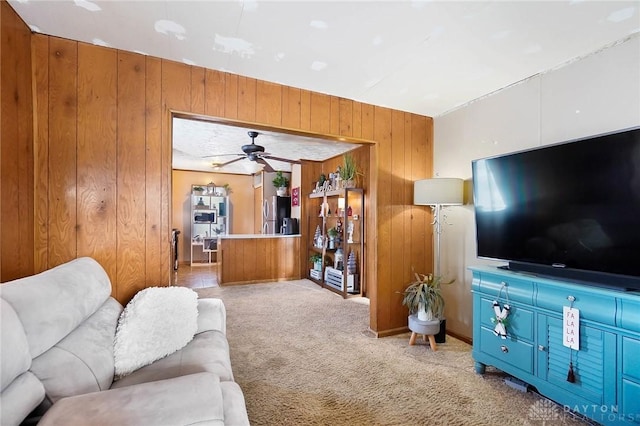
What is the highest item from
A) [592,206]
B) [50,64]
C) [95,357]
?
[50,64]

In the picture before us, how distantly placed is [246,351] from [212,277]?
12.4 feet

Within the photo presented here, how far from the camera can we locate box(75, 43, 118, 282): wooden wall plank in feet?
6.80

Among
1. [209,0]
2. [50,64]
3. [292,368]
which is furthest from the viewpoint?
[292,368]

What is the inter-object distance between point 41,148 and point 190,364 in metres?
1.78

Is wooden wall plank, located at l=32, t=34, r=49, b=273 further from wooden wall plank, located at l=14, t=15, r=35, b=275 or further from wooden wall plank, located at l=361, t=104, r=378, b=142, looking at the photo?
wooden wall plank, located at l=361, t=104, r=378, b=142

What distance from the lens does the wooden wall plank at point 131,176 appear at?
7.11 ft

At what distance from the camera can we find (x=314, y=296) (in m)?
4.79

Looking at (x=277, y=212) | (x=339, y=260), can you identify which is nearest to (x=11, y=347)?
(x=339, y=260)

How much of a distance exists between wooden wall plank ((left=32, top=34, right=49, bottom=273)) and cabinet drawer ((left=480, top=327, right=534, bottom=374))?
3295 millimetres

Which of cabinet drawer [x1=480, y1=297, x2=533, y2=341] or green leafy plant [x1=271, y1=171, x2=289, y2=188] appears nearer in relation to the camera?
cabinet drawer [x1=480, y1=297, x2=533, y2=341]

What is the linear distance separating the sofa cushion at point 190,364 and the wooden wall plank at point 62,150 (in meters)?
1.11

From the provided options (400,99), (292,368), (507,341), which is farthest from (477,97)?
(292,368)

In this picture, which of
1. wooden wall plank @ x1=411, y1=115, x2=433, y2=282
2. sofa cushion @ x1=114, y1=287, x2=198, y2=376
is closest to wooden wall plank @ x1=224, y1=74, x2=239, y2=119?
sofa cushion @ x1=114, y1=287, x2=198, y2=376

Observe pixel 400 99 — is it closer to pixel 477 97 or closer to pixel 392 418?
pixel 477 97
